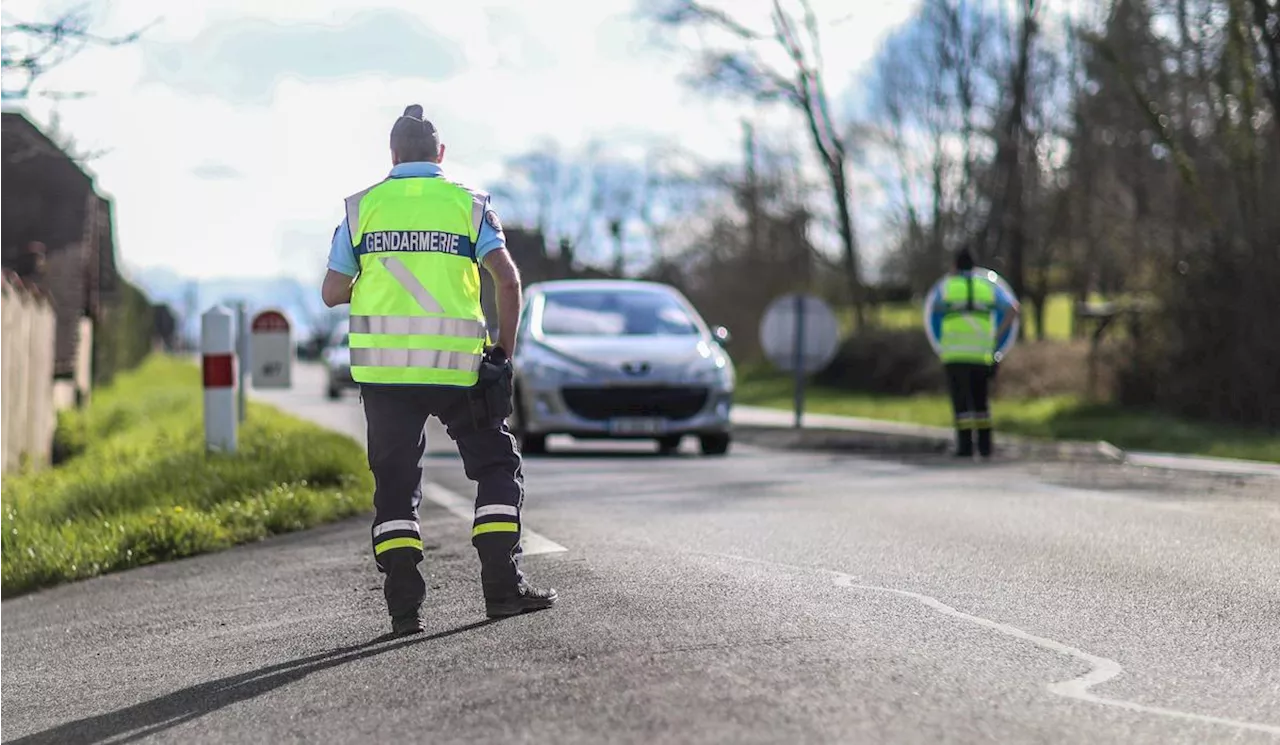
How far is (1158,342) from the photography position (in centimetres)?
2131

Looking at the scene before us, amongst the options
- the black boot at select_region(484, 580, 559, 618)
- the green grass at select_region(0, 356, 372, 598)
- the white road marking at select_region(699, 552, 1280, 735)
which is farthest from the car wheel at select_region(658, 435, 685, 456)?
the black boot at select_region(484, 580, 559, 618)

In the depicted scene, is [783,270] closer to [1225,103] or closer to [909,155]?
[909,155]

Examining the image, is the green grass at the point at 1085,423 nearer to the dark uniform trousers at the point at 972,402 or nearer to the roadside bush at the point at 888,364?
the roadside bush at the point at 888,364

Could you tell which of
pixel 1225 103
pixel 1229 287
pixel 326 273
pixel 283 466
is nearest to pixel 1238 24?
pixel 1225 103

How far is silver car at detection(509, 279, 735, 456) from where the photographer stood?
1514 centimetres

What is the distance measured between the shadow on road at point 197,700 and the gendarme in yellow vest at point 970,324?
11.0 metres

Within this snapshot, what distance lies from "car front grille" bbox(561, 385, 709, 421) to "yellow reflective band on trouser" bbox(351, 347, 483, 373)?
907cm

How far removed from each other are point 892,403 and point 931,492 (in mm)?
19862

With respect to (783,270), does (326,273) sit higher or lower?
lower

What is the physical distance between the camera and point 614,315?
16.3 meters

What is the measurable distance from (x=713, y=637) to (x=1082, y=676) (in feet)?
3.73

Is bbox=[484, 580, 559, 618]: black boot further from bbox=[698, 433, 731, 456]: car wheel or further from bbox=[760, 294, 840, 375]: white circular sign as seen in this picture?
bbox=[760, 294, 840, 375]: white circular sign

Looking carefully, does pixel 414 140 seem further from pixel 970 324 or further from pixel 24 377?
pixel 24 377

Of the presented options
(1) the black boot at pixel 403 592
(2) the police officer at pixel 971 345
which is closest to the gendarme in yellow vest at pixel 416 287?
(1) the black boot at pixel 403 592
